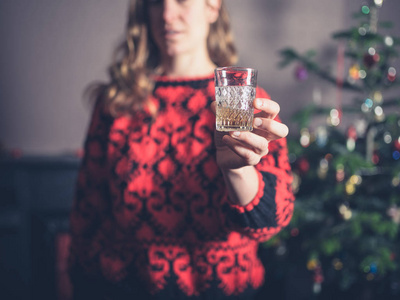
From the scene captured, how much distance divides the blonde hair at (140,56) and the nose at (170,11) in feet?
0.70

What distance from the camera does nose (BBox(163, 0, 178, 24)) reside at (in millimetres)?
1171

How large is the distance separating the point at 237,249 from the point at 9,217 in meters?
2.05

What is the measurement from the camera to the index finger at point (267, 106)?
2.18 feet

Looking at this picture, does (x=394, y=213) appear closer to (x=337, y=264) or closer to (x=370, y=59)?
(x=337, y=264)

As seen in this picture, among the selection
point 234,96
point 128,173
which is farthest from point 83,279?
point 234,96

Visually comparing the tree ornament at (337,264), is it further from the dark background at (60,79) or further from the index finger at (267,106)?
the index finger at (267,106)

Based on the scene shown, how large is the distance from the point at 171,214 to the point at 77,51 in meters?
2.31

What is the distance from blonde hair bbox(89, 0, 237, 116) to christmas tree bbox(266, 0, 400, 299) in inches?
26.4

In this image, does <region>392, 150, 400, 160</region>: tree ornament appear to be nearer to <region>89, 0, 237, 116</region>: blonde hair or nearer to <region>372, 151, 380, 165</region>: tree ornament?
<region>372, 151, 380, 165</region>: tree ornament

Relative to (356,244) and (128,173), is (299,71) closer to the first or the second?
(356,244)

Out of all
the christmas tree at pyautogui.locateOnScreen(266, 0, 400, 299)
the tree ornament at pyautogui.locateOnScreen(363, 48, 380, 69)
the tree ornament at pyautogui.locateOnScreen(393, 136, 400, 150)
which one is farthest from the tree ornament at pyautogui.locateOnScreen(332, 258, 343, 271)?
the tree ornament at pyautogui.locateOnScreen(363, 48, 380, 69)

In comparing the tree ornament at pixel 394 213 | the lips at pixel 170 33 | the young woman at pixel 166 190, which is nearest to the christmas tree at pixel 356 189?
the tree ornament at pixel 394 213

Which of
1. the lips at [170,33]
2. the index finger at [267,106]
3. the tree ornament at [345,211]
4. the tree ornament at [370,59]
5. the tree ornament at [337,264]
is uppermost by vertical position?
the lips at [170,33]

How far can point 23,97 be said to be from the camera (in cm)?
296
